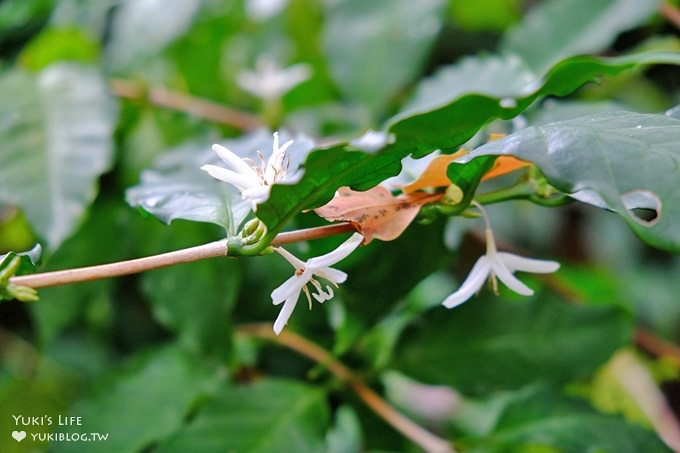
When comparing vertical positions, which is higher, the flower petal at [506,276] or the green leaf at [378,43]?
the flower petal at [506,276]

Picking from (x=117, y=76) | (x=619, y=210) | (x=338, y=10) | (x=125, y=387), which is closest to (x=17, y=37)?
(x=117, y=76)

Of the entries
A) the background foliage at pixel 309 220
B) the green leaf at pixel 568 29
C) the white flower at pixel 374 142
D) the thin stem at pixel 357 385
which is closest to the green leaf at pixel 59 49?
the background foliage at pixel 309 220

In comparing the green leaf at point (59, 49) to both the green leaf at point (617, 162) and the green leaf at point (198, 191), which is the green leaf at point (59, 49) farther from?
the green leaf at point (617, 162)

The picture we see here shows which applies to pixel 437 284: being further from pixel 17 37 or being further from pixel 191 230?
pixel 17 37

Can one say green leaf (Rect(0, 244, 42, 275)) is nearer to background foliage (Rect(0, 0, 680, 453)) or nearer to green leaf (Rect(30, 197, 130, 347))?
background foliage (Rect(0, 0, 680, 453))

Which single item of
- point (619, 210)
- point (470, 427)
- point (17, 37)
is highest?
point (619, 210)

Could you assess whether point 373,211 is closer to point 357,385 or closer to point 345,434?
point 357,385
